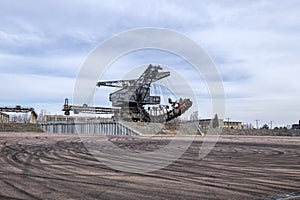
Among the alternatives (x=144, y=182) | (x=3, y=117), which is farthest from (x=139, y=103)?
(x=144, y=182)

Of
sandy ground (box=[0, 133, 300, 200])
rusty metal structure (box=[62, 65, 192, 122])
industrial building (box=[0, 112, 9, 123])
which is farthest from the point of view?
industrial building (box=[0, 112, 9, 123])

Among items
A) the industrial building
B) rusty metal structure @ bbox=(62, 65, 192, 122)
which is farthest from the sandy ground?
the industrial building

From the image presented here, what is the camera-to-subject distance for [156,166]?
46.4 feet

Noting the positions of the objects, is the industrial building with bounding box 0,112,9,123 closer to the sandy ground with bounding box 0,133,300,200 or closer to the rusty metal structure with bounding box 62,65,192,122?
the rusty metal structure with bounding box 62,65,192,122

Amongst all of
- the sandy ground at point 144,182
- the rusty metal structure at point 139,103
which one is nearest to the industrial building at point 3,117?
the rusty metal structure at point 139,103

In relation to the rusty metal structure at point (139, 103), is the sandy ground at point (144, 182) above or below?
below

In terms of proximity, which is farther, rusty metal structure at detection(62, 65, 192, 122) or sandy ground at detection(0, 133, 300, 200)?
rusty metal structure at detection(62, 65, 192, 122)

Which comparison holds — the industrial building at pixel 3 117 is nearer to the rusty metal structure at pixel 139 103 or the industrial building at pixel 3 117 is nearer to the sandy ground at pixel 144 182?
the rusty metal structure at pixel 139 103

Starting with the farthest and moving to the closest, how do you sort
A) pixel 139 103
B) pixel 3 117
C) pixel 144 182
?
pixel 3 117, pixel 139 103, pixel 144 182

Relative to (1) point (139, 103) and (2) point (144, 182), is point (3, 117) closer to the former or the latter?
(1) point (139, 103)

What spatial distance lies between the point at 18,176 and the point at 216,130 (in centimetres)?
6230

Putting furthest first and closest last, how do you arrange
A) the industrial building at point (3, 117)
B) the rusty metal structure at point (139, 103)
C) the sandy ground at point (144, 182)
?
the industrial building at point (3, 117), the rusty metal structure at point (139, 103), the sandy ground at point (144, 182)

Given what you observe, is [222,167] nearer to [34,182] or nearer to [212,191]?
[212,191]

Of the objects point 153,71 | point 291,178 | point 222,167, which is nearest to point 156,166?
point 222,167
